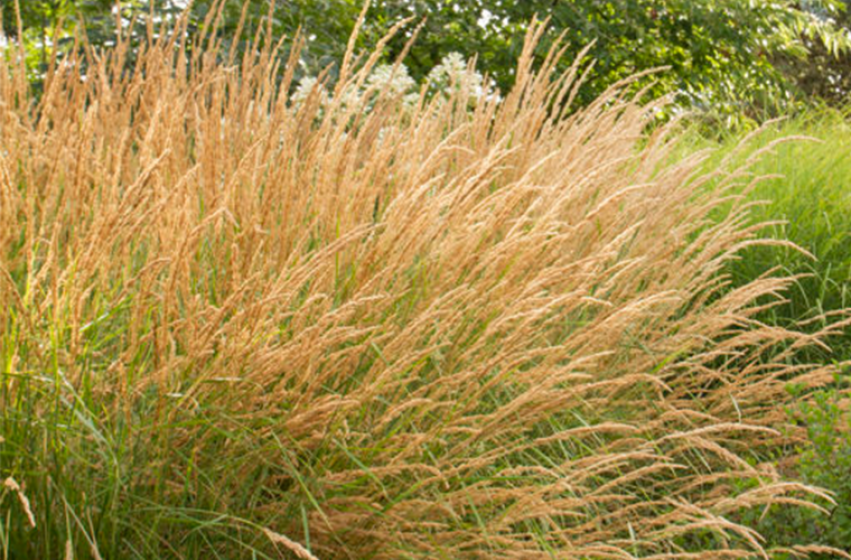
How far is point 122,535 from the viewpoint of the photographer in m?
1.60

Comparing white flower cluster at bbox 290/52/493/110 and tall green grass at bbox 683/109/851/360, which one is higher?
white flower cluster at bbox 290/52/493/110

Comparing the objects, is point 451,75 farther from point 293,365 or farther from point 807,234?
point 293,365

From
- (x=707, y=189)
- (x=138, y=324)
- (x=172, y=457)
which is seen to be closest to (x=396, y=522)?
(x=172, y=457)

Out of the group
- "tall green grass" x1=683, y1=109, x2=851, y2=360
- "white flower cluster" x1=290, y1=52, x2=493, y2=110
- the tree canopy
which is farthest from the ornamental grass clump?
the tree canopy

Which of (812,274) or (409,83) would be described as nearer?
(812,274)

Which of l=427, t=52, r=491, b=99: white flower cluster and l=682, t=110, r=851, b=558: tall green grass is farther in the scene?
l=427, t=52, r=491, b=99: white flower cluster

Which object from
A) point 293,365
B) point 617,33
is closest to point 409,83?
point 293,365

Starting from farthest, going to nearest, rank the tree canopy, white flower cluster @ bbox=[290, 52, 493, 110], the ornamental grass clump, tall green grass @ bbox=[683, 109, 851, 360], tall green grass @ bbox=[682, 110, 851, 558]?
1. the tree canopy
2. tall green grass @ bbox=[683, 109, 851, 360]
3. white flower cluster @ bbox=[290, 52, 493, 110]
4. tall green grass @ bbox=[682, 110, 851, 558]
5. the ornamental grass clump

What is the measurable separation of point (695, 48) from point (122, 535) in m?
6.92

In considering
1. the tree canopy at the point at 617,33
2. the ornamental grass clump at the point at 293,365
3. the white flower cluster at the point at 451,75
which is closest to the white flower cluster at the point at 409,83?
the white flower cluster at the point at 451,75

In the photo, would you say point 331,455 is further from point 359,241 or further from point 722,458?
point 722,458

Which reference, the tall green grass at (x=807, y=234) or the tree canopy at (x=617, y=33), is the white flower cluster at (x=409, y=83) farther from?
the tree canopy at (x=617, y=33)

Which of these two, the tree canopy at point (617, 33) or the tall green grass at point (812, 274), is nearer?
the tall green grass at point (812, 274)

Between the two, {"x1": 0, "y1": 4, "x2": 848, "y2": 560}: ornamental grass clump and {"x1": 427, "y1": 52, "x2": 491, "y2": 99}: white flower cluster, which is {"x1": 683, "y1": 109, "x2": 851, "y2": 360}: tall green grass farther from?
{"x1": 427, "y1": 52, "x2": 491, "y2": 99}: white flower cluster
